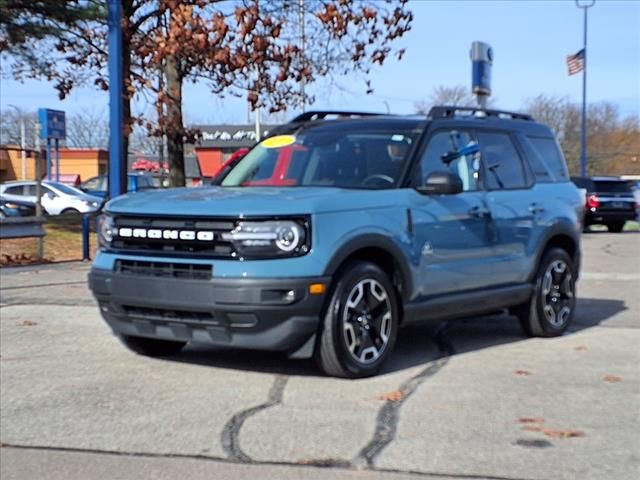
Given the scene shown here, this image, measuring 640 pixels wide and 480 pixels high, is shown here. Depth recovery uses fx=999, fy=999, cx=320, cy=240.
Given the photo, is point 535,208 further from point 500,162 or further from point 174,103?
point 174,103

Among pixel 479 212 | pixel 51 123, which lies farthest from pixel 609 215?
pixel 479 212

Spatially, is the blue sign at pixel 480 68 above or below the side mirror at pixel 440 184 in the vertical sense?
above

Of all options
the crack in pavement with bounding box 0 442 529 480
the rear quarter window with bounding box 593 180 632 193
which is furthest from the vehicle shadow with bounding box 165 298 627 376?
the rear quarter window with bounding box 593 180 632 193

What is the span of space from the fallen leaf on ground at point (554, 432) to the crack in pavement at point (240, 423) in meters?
1.57

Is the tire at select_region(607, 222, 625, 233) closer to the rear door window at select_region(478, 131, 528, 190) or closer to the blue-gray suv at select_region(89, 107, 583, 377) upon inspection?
the blue-gray suv at select_region(89, 107, 583, 377)

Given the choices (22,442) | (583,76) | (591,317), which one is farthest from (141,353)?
(583,76)

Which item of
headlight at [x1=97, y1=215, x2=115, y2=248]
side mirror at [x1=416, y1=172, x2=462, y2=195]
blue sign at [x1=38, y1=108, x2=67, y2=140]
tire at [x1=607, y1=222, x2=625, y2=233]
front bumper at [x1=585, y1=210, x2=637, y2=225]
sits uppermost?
blue sign at [x1=38, y1=108, x2=67, y2=140]

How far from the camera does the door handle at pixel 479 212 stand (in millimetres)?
7870

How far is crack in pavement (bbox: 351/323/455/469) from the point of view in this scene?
205 inches

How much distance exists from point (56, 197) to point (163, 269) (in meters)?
23.6

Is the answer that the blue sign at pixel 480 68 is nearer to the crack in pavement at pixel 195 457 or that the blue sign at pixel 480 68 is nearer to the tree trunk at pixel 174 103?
the tree trunk at pixel 174 103

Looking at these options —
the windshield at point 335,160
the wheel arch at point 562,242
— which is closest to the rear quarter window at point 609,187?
the wheel arch at point 562,242

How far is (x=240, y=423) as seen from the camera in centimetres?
581

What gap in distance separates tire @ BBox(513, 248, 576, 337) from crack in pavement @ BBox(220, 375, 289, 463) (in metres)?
2.69
